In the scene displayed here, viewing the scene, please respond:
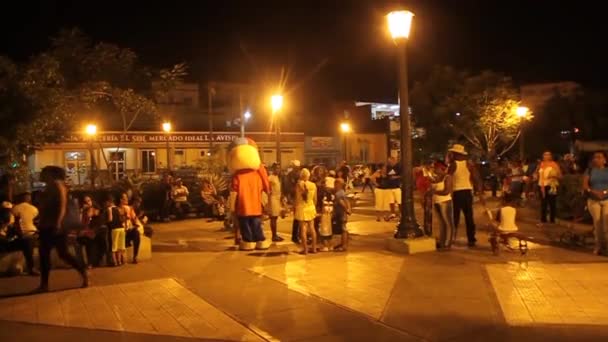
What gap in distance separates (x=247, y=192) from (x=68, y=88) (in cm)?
1223

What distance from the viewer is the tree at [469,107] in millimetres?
28766

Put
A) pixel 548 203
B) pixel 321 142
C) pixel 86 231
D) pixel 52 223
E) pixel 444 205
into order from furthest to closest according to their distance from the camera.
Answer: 1. pixel 321 142
2. pixel 548 203
3. pixel 444 205
4. pixel 86 231
5. pixel 52 223

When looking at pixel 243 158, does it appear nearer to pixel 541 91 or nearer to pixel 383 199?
pixel 383 199

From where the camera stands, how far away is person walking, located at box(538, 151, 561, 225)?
1340 centimetres

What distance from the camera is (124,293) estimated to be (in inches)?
314

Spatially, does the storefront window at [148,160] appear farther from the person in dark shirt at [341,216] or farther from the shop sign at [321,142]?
the person in dark shirt at [341,216]

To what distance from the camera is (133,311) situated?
7039 millimetres

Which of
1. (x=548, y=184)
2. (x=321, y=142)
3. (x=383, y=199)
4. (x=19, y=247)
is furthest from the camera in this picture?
(x=321, y=142)

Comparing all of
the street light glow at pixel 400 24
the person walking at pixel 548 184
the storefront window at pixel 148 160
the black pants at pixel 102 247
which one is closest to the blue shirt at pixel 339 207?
the street light glow at pixel 400 24

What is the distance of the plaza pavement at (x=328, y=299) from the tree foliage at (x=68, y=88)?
587cm

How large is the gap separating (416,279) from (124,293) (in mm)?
3896

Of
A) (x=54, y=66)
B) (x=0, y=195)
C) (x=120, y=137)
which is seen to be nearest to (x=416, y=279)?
(x=0, y=195)

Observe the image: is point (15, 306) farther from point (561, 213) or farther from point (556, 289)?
point (561, 213)

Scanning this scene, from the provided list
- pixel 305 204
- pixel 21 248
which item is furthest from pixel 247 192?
pixel 21 248
